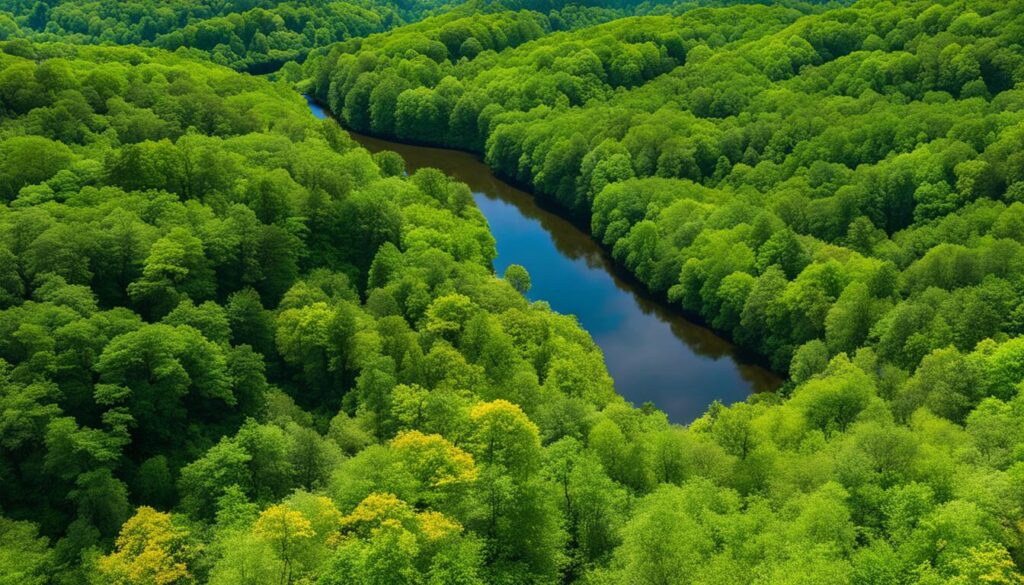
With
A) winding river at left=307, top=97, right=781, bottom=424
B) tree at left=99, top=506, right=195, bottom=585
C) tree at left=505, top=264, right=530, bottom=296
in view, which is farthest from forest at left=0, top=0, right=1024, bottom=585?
winding river at left=307, top=97, right=781, bottom=424

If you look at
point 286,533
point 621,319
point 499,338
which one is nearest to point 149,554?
point 286,533

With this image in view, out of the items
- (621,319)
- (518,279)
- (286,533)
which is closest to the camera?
(286,533)

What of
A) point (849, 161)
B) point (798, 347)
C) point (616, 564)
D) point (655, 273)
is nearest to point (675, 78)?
point (849, 161)

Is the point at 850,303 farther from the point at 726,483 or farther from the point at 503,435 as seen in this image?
the point at 503,435

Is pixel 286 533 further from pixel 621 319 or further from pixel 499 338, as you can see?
pixel 621 319

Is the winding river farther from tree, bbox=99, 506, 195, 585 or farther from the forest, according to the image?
tree, bbox=99, 506, 195, 585
